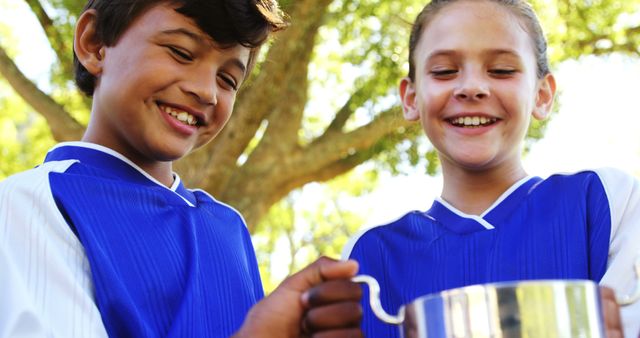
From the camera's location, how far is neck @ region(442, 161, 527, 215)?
211 centimetres

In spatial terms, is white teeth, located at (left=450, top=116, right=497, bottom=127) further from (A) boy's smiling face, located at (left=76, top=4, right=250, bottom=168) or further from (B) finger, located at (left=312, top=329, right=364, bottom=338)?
(B) finger, located at (left=312, top=329, right=364, bottom=338)

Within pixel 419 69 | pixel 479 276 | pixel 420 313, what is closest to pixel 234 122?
pixel 419 69

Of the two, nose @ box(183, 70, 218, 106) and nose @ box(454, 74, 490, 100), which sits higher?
nose @ box(183, 70, 218, 106)

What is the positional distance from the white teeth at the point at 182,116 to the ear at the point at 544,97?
0.91 m

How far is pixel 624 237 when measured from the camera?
173 centimetres

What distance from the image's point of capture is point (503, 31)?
2.06 m

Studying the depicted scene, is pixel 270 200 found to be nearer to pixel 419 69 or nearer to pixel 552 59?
pixel 552 59

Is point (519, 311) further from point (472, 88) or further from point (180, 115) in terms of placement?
point (180, 115)

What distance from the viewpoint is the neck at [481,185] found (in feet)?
6.91

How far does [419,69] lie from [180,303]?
0.91 m

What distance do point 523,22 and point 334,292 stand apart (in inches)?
48.2

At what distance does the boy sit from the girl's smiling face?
0.47 metres

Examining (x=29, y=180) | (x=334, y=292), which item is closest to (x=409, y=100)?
(x=29, y=180)

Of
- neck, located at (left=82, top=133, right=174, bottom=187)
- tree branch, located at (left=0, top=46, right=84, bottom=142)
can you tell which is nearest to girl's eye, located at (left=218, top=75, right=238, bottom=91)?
neck, located at (left=82, top=133, right=174, bottom=187)
